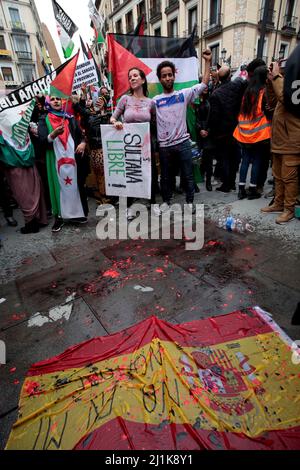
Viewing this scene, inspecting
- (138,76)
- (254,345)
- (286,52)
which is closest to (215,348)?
(254,345)

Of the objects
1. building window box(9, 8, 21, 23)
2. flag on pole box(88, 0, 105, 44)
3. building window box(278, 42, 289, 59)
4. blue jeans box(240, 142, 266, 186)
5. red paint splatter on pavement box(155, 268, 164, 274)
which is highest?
building window box(9, 8, 21, 23)

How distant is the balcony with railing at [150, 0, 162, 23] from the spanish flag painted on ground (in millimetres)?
32411

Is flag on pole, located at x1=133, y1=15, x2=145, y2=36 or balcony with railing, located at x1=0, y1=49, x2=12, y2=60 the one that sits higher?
balcony with railing, located at x1=0, y1=49, x2=12, y2=60

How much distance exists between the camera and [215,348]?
1.59 meters

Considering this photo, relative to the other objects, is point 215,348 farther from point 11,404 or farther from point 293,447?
point 11,404

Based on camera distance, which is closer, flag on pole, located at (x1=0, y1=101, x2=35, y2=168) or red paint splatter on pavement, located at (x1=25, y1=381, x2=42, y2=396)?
red paint splatter on pavement, located at (x1=25, y1=381, x2=42, y2=396)

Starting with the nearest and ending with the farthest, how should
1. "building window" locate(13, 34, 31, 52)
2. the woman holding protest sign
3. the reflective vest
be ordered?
the reflective vest
the woman holding protest sign
"building window" locate(13, 34, 31, 52)

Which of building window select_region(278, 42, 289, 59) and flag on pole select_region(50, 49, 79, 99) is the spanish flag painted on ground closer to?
flag on pole select_region(50, 49, 79, 99)

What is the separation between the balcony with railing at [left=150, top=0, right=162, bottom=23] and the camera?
2564cm

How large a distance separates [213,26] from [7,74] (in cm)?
3172

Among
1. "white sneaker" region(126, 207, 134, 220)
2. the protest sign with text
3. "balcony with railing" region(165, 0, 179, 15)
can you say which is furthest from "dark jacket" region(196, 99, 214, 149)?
"balcony with railing" region(165, 0, 179, 15)

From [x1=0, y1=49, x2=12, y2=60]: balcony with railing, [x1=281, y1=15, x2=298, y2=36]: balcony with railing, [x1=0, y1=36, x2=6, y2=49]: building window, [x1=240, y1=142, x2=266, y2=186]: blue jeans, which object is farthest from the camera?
[x1=0, y1=36, x2=6, y2=49]: building window

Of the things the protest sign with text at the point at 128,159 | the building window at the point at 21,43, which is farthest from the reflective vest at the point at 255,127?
the building window at the point at 21,43

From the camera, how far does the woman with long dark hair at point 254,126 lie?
4.03 m
